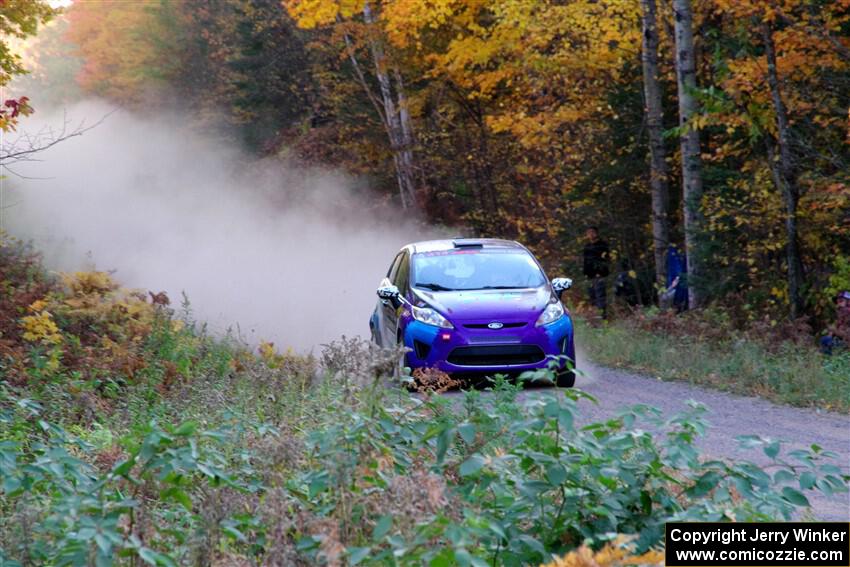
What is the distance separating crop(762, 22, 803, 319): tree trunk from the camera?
20484mm

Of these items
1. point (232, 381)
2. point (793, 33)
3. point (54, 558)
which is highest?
point (793, 33)

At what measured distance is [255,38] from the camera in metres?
46.0

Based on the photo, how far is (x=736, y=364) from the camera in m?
16.2

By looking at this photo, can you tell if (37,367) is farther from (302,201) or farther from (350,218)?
(302,201)

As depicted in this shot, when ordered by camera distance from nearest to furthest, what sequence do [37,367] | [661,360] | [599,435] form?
[599,435]
[37,367]
[661,360]

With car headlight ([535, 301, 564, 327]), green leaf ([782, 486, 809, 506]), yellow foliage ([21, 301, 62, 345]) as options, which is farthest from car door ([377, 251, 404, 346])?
green leaf ([782, 486, 809, 506])

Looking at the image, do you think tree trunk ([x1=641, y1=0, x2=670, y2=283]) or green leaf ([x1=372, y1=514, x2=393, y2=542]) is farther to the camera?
tree trunk ([x1=641, y1=0, x2=670, y2=283])

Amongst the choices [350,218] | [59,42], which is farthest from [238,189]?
[59,42]

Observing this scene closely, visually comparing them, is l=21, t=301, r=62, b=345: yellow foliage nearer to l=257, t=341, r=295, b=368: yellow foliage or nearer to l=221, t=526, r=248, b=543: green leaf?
l=257, t=341, r=295, b=368: yellow foliage

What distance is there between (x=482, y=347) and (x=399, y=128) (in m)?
24.5

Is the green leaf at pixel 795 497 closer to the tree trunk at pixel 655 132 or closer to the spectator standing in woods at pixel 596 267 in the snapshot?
the tree trunk at pixel 655 132

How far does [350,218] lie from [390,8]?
39.1 feet

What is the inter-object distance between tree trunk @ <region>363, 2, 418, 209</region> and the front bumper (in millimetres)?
22044

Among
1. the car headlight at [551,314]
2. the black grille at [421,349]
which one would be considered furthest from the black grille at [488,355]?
the car headlight at [551,314]
